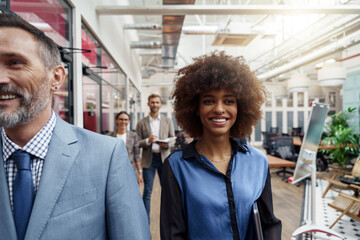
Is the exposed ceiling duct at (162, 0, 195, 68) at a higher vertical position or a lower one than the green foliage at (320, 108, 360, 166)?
higher

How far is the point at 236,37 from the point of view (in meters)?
4.55

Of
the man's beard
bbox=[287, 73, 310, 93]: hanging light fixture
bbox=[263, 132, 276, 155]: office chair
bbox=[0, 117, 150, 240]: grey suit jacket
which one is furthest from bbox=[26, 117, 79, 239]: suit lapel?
bbox=[287, 73, 310, 93]: hanging light fixture

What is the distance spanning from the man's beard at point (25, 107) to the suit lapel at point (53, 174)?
0.37 ft

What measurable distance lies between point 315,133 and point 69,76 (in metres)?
3.12

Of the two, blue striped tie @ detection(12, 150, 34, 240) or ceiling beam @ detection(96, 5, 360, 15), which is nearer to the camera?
blue striped tie @ detection(12, 150, 34, 240)

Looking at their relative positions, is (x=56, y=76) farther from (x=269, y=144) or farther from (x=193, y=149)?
(x=269, y=144)

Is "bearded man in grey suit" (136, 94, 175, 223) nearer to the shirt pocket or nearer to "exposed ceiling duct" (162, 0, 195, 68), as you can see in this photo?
"exposed ceiling duct" (162, 0, 195, 68)

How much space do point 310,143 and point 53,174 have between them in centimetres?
281

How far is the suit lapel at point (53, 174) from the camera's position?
0.66 meters

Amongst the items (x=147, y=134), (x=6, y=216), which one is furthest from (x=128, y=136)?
(x=6, y=216)

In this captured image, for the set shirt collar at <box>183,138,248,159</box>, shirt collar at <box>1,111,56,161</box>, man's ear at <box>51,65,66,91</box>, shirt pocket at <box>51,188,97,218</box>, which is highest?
man's ear at <box>51,65,66,91</box>

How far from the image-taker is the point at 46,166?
2.41ft

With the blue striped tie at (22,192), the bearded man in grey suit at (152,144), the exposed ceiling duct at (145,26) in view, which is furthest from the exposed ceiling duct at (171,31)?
the blue striped tie at (22,192)

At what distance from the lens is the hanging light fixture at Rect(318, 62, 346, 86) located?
473 cm
